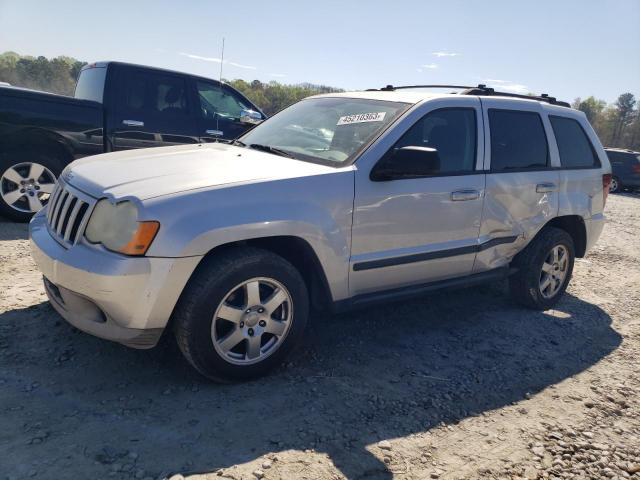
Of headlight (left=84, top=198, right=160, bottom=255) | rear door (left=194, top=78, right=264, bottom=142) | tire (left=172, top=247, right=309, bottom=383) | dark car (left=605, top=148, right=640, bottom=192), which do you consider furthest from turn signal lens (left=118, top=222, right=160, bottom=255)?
dark car (left=605, top=148, right=640, bottom=192)

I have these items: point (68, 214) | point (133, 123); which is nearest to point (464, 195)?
point (68, 214)

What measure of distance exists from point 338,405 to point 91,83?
18.6 ft

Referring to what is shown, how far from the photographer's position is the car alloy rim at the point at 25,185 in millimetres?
5766

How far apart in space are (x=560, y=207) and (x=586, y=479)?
8.94 feet

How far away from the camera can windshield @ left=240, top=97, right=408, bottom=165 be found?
354 cm

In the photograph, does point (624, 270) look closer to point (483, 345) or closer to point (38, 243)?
point (483, 345)

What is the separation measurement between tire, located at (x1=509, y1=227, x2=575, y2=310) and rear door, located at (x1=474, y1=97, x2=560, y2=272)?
0.52ft

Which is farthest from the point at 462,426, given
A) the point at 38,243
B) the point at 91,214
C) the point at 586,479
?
the point at 38,243

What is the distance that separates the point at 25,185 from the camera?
586 cm

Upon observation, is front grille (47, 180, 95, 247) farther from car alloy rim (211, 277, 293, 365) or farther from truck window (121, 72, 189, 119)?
truck window (121, 72, 189, 119)

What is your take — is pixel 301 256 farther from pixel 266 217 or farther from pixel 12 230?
pixel 12 230

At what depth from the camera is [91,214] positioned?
284 cm

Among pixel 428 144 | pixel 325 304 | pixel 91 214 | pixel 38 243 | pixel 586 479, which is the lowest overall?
pixel 586 479

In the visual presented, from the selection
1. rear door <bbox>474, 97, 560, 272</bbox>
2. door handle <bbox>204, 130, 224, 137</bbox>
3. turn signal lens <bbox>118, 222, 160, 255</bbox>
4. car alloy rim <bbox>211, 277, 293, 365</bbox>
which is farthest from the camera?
door handle <bbox>204, 130, 224, 137</bbox>
